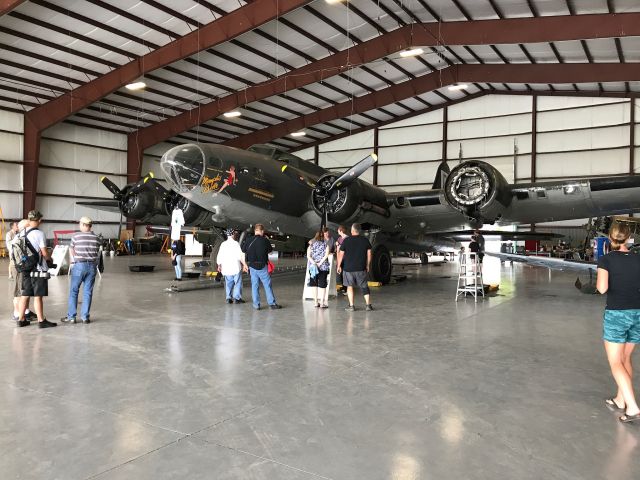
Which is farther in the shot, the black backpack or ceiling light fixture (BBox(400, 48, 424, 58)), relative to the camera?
ceiling light fixture (BBox(400, 48, 424, 58))

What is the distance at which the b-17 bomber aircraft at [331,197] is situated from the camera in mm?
11305

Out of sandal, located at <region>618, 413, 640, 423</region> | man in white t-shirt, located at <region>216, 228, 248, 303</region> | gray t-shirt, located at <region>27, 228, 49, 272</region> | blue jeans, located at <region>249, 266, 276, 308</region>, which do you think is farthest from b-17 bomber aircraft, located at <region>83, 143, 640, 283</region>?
sandal, located at <region>618, 413, 640, 423</region>

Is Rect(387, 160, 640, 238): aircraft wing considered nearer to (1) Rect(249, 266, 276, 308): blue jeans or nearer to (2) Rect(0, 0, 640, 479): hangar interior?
(2) Rect(0, 0, 640, 479): hangar interior

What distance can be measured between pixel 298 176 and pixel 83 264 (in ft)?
22.4

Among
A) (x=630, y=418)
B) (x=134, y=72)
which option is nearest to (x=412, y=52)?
(x=134, y=72)

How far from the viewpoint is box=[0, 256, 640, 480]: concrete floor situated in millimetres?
3074

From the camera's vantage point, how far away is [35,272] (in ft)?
24.1

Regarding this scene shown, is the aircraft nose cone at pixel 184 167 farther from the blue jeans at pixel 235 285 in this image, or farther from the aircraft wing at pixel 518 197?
the aircraft wing at pixel 518 197

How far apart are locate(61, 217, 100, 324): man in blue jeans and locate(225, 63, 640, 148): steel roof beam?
87.3ft

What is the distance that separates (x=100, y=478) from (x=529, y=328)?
6.96 metres

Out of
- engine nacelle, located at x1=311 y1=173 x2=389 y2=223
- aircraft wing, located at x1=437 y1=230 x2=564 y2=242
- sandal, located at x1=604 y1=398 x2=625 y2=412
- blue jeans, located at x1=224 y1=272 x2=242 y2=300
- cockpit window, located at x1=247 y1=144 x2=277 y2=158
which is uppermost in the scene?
cockpit window, located at x1=247 y1=144 x2=277 y2=158

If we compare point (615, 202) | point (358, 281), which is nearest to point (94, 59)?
point (358, 281)

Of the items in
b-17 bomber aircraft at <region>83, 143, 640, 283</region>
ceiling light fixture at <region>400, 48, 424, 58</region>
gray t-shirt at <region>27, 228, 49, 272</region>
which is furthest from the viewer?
ceiling light fixture at <region>400, 48, 424, 58</region>

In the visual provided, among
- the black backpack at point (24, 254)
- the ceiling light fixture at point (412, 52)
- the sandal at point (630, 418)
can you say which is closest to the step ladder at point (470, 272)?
the sandal at point (630, 418)
